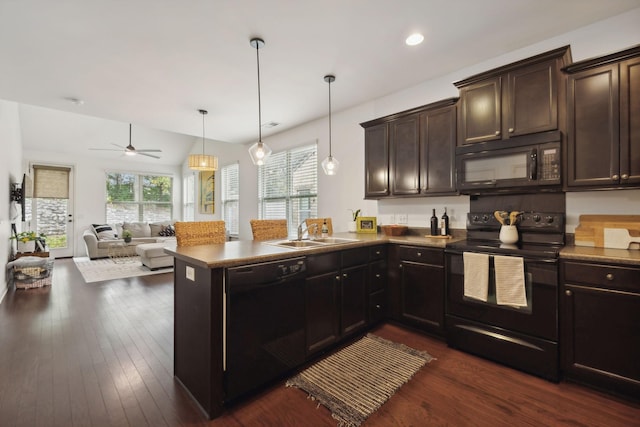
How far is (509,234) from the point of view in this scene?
2.52 meters

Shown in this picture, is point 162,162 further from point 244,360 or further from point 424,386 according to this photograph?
point 424,386

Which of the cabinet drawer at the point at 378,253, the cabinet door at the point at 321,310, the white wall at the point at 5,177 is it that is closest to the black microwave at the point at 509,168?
the cabinet drawer at the point at 378,253

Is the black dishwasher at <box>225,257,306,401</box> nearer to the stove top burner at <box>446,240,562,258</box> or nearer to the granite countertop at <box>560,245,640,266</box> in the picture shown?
the stove top burner at <box>446,240,562,258</box>

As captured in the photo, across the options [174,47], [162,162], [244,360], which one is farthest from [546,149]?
[162,162]

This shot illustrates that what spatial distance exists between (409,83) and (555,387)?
3.21 metres

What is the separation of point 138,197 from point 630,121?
1072 centimetres

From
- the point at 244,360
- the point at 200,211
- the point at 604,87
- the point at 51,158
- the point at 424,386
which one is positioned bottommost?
the point at 424,386

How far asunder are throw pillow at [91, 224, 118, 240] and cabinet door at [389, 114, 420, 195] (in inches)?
304

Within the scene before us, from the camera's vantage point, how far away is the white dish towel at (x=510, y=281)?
2104mm

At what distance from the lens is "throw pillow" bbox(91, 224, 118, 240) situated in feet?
24.3

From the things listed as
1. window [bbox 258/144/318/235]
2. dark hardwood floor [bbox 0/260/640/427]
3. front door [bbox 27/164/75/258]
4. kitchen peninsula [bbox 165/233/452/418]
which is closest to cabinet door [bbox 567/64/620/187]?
kitchen peninsula [bbox 165/233/452/418]

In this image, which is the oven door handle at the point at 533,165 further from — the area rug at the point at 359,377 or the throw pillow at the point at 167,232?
the throw pillow at the point at 167,232

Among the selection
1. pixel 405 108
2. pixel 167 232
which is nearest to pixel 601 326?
pixel 405 108

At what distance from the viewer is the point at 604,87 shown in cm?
205
